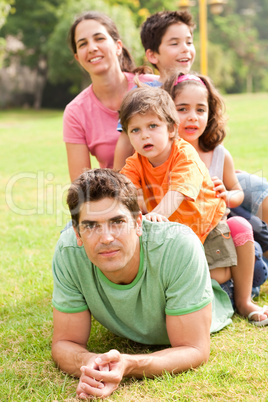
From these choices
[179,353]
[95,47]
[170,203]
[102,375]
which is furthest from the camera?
[95,47]

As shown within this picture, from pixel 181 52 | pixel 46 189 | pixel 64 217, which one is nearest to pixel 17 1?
pixel 46 189

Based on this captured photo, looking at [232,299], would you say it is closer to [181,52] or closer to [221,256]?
[221,256]

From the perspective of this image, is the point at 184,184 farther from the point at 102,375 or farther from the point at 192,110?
the point at 102,375

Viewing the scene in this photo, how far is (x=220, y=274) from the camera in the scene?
372 centimetres

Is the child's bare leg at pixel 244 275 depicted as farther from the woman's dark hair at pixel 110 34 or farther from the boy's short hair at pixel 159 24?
the boy's short hair at pixel 159 24

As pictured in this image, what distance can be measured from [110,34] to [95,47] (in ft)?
0.75

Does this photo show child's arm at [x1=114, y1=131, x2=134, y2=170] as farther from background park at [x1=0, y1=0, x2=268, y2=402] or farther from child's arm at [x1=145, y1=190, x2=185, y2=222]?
background park at [x1=0, y1=0, x2=268, y2=402]

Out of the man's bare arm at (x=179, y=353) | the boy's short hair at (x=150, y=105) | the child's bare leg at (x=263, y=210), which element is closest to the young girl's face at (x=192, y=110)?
the boy's short hair at (x=150, y=105)

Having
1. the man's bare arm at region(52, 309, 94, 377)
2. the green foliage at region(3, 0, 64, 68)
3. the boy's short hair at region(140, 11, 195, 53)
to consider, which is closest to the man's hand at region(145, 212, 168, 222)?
the man's bare arm at region(52, 309, 94, 377)

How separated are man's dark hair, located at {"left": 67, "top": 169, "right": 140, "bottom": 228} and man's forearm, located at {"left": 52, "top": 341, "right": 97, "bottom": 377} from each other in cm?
Answer: 65

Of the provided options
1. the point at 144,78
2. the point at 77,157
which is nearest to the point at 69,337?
the point at 77,157

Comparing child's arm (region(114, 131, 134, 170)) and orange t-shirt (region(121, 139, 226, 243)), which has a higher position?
child's arm (region(114, 131, 134, 170))

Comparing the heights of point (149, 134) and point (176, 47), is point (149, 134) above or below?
below

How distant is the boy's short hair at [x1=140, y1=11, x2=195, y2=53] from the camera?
4426 millimetres
